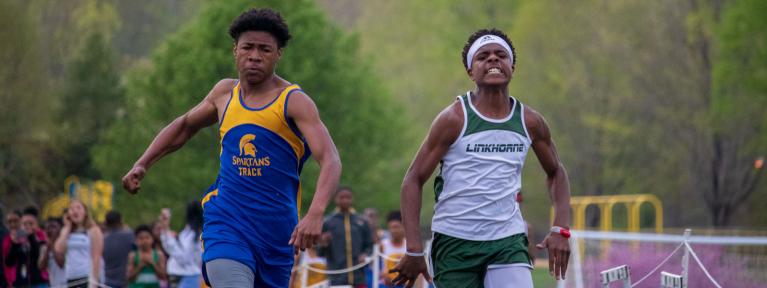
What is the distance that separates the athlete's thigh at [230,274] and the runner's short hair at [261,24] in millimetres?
1379

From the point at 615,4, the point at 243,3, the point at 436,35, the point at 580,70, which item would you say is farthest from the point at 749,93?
the point at 436,35

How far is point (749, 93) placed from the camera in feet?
97.7

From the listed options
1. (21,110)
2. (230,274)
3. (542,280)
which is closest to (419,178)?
(230,274)

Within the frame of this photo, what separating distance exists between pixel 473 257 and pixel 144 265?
10.3 metres

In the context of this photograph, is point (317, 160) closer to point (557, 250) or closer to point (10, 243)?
point (557, 250)

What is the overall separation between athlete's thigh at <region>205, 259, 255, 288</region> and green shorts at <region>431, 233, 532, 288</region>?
113 centimetres

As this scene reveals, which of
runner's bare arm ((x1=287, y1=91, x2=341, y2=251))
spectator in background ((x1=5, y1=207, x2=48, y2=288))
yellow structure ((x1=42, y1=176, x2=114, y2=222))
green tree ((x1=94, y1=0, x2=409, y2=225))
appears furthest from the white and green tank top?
yellow structure ((x1=42, y1=176, x2=114, y2=222))

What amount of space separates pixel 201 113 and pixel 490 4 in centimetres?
4287

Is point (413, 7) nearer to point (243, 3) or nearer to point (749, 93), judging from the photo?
point (243, 3)

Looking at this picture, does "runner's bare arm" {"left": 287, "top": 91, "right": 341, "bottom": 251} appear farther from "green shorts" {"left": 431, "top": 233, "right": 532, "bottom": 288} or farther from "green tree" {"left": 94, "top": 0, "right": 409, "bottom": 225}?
"green tree" {"left": 94, "top": 0, "right": 409, "bottom": 225}

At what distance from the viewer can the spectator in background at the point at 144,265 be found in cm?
1670

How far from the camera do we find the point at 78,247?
1527 cm

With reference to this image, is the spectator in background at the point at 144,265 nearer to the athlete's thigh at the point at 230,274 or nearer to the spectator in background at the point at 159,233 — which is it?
the spectator in background at the point at 159,233

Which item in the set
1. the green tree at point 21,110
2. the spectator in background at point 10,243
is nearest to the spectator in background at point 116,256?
the spectator in background at point 10,243
